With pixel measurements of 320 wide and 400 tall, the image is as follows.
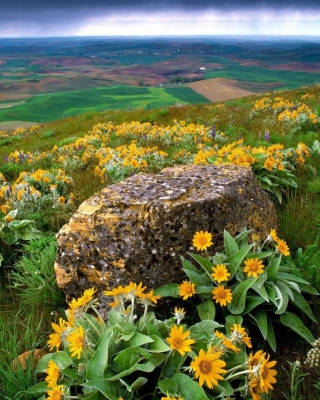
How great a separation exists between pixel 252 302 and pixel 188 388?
2.88 ft

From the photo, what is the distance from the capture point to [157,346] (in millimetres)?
2119

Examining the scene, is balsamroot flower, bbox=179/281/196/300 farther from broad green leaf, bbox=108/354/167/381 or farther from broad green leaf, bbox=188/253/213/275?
broad green leaf, bbox=108/354/167/381

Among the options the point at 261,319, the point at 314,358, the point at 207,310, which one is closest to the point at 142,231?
the point at 207,310

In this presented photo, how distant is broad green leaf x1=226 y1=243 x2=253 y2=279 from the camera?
2.73 meters

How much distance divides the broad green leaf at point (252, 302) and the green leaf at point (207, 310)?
9.2 inches

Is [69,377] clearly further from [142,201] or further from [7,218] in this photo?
[7,218]

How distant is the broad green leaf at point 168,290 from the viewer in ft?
9.11

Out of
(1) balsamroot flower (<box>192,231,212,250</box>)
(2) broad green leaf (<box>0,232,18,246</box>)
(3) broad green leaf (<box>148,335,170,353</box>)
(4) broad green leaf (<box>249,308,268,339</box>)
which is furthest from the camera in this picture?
(2) broad green leaf (<box>0,232,18,246</box>)

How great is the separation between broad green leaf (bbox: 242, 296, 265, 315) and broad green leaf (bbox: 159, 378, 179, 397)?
840 millimetres

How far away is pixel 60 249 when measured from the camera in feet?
10.3

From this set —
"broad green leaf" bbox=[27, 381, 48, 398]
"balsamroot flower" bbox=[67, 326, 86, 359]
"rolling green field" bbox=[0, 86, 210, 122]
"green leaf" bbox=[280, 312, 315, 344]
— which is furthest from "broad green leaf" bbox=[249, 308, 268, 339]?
"rolling green field" bbox=[0, 86, 210, 122]

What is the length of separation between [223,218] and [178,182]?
609 mm

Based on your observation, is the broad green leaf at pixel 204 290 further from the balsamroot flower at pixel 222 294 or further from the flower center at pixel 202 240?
the flower center at pixel 202 240

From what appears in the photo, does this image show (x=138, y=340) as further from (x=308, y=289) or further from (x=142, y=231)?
(x=308, y=289)
